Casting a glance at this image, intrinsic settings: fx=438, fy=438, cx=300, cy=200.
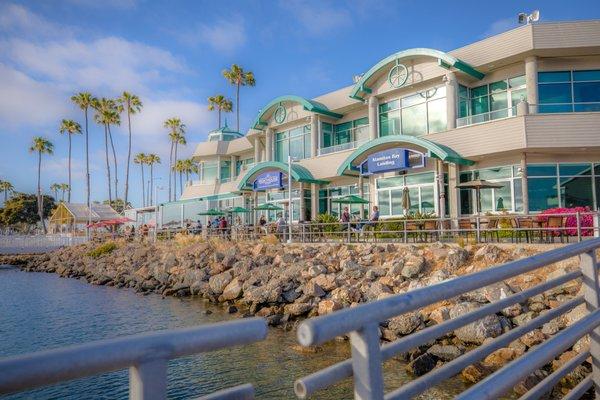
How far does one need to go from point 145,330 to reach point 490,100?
1970 centimetres

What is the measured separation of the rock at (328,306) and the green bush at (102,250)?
2479 centimetres

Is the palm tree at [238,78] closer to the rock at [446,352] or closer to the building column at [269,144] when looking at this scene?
the building column at [269,144]

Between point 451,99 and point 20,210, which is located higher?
point 451,99

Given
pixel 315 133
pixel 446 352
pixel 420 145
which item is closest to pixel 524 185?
pixel 420 145

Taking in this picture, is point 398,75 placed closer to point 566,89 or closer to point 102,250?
point 566,89

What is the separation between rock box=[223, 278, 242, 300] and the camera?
1612cm

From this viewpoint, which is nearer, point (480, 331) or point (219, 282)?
point (480, 331)

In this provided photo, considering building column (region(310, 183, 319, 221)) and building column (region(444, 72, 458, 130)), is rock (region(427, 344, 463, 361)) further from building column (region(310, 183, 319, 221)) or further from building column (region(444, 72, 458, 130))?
building column (region(310, 183, 319, 221))

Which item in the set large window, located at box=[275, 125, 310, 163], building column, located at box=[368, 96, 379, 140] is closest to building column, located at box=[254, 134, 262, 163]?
large window, located at box=[275, 125, 310, 163]

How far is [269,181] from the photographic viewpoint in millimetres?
29703

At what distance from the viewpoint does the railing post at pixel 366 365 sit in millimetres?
1553

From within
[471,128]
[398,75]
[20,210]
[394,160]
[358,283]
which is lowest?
[358,283]

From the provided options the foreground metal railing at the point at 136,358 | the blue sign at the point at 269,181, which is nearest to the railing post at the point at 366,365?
the foreground metal railing at the point at 136,358

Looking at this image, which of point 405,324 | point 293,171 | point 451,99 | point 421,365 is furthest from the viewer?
point 293,171
